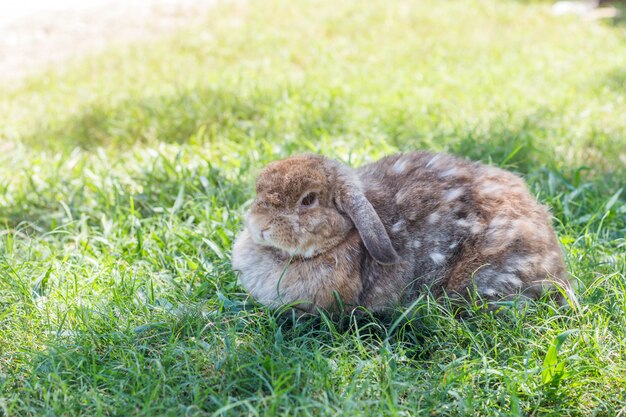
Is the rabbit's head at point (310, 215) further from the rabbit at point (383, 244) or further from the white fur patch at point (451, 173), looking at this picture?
the white fur patch at point (451, 173)

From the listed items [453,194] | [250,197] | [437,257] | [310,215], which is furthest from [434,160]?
[250,197]

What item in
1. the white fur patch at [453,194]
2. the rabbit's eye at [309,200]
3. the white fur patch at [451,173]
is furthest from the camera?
the white fur patch at [451,173]

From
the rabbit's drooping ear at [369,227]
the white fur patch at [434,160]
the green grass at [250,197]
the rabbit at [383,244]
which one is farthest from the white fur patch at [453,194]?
the green grass at [250,197]

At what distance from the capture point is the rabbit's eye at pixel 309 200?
3.18 meters

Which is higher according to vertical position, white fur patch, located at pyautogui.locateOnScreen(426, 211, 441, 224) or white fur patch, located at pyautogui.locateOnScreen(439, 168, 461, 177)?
white fur patch, located at pyautogui.locateOnScreen(439, 168, 461, 177)

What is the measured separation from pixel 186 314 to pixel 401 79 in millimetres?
3952

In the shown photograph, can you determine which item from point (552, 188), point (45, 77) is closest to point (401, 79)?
point (552, 188)

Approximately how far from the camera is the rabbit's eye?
10.4ft

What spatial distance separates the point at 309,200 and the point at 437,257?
0.63 metres

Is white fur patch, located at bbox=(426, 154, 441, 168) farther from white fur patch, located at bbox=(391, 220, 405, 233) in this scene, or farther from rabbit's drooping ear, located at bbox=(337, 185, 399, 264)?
rabbit's drooping ear, located at bbox=(337, 185, 399, 264)

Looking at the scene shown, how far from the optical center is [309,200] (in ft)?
10.5

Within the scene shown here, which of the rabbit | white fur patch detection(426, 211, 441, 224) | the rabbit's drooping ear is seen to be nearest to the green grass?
the rabbit

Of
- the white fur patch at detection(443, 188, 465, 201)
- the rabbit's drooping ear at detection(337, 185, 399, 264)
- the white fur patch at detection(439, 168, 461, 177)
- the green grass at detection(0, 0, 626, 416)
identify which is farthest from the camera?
the white fur patch at detection(439, 168, 461, 177)

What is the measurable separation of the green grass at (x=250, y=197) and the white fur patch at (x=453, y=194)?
0.52 metres
